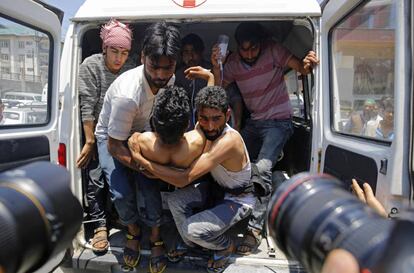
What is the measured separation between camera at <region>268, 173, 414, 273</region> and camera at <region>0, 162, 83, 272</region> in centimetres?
59

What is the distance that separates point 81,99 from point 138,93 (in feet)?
2.01

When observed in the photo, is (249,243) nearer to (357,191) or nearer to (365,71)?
(357,191)

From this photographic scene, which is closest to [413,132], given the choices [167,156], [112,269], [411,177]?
[411,177]

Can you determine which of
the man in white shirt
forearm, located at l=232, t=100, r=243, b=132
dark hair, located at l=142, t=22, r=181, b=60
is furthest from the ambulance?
forearm, located at l=232, t=100, r=243, b=132

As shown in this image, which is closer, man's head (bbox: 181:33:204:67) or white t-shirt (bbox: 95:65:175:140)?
white t-shirt (bbox: 95:65:175:140)

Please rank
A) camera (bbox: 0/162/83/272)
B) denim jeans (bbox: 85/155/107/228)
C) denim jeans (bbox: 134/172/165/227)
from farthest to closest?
denim jeans (bbox: 85/155/107/228) < denim jeans (bbox: 134/172/165/227) < camera (bbox: 0/162/83/272)

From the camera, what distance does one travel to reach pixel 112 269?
2.68 metres

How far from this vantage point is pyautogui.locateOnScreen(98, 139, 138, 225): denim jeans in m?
2.70

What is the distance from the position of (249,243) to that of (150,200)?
757 millimetres

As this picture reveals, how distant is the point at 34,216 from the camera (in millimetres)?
1007

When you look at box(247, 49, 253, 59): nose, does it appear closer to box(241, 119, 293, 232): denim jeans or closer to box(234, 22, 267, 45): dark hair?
box(234, 22, 267, 45): dark hair

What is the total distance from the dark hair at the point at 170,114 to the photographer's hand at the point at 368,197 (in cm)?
101

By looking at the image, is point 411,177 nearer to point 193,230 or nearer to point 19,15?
point 193,230

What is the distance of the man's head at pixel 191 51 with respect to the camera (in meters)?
3.55
